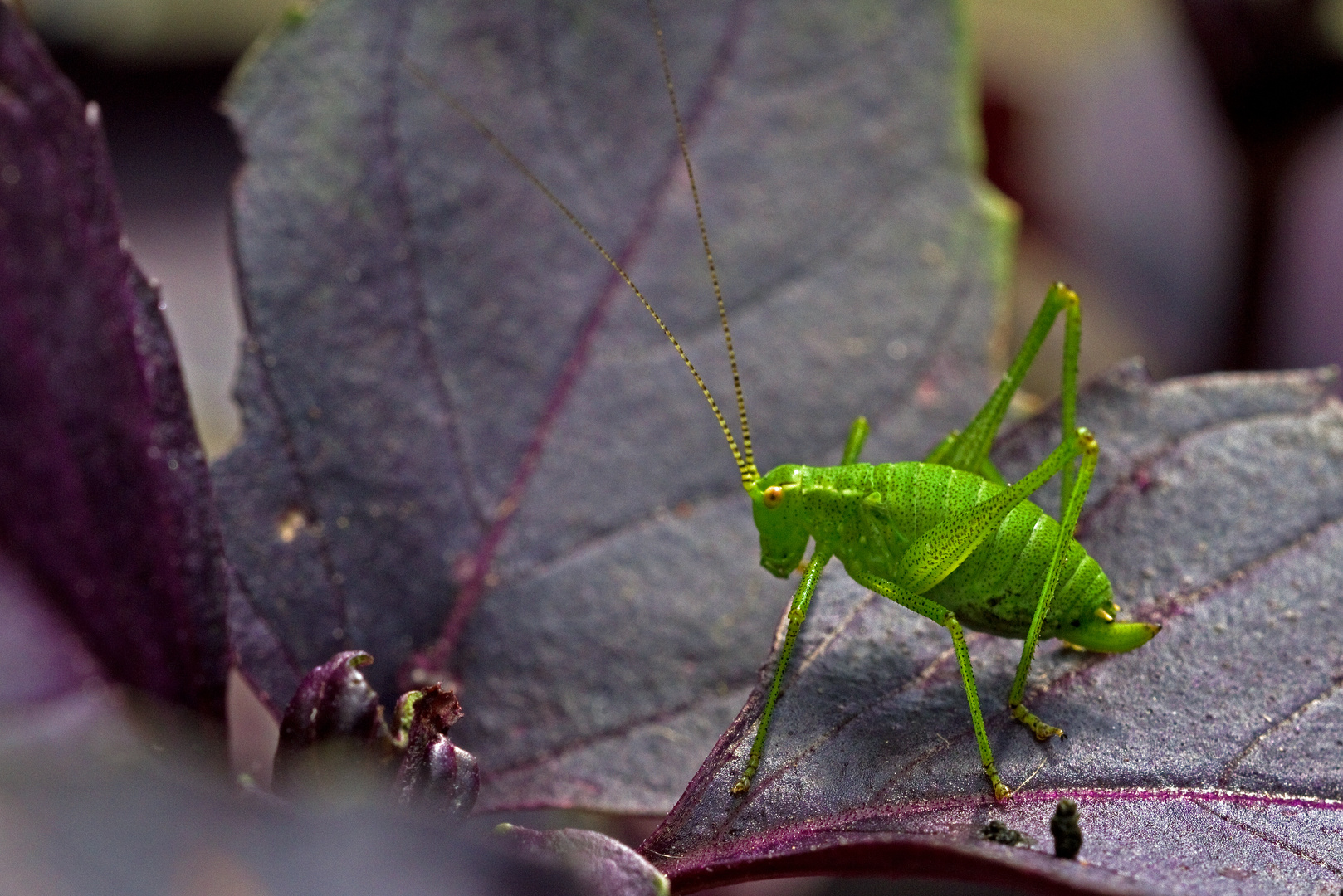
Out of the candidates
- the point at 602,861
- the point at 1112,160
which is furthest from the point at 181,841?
the point at 1112,160

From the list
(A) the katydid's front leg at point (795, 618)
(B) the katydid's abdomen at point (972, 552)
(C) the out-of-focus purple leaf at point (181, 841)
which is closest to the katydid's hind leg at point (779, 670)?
(A) the katydid's front leg at point (795, 618)

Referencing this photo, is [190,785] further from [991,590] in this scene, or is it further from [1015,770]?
[991,590]

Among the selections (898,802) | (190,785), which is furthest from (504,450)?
(190,785)

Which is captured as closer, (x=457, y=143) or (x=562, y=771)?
(x=562, y=771)

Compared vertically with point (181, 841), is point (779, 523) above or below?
below

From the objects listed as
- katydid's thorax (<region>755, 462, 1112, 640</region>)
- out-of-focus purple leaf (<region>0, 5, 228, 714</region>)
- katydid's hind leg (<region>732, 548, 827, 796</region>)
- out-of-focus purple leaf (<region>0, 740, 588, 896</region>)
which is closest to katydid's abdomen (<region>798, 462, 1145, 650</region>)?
katydid's thorax (<region>755, 462, 1112, 640</region>)

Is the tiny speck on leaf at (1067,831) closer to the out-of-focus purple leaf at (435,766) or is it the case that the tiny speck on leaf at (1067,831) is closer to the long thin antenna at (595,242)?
the out-of-focus purple leaf at (435,766)

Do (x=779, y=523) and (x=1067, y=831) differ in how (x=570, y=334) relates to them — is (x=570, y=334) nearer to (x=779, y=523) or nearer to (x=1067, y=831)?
(x=779, y=523)
